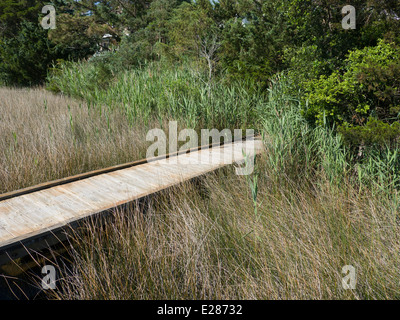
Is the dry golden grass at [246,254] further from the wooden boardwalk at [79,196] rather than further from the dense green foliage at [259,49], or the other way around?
the dense green foliage at [259,49]

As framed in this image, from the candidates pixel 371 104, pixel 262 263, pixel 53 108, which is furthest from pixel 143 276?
pixel 53 108

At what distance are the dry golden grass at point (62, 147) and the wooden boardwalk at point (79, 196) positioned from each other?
59cm

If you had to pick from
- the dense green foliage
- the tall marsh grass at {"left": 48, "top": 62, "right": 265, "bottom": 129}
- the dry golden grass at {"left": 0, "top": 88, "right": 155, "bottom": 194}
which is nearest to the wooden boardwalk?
the dry golden grass at {"left": 0, "top": 88, "right": 155, "bottom": 194}

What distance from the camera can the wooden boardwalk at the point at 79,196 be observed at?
6.96 ft

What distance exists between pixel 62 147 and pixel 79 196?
4.77ft

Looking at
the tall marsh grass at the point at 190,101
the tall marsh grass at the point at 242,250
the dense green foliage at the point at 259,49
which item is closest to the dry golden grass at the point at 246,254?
the tall marsh grass at the point at 242,250

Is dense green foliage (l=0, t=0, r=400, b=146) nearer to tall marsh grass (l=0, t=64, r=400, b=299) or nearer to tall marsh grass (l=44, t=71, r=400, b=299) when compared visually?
tall marsh grass (l=0, t=64, r=400, b=299)

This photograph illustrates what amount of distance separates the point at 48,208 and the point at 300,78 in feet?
11.8

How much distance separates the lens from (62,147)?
392 cm

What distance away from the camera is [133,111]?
5.80 meters

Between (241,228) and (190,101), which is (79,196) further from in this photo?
(190,101)

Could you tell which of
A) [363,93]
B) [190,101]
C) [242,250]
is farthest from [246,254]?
[190,101]
